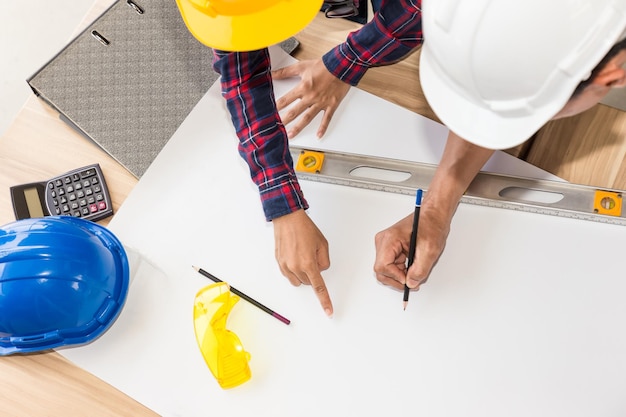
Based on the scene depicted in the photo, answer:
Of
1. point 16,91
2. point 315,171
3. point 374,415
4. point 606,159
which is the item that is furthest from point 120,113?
point 16,91

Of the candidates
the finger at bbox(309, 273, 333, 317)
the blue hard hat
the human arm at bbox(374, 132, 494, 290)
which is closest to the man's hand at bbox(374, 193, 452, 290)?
the human arm at bbox(374, 132, 494, 290)

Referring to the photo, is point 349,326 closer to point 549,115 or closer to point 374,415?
point 374,415

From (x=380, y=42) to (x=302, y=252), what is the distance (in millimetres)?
458

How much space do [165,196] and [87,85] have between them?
290mm

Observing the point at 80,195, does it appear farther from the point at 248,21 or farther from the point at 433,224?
the point at 433,224

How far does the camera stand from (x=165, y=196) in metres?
1.18

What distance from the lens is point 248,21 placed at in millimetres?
868

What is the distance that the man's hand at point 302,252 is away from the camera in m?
1.06

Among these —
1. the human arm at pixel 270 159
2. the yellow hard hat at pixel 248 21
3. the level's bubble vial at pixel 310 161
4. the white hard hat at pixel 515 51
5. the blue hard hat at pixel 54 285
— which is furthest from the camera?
the level's bubble vial at pixel 310 161

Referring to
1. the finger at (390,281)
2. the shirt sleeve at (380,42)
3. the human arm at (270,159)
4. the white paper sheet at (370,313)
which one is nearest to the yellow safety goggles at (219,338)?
the white paper sheet at (370,313)

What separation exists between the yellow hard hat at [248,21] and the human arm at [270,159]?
0.72ft

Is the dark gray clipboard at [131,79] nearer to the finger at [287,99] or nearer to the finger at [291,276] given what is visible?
the finger at [287,99]

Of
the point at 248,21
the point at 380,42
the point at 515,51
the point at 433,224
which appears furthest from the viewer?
the point at 380,42

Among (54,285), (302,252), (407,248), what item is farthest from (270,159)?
(54,285)
